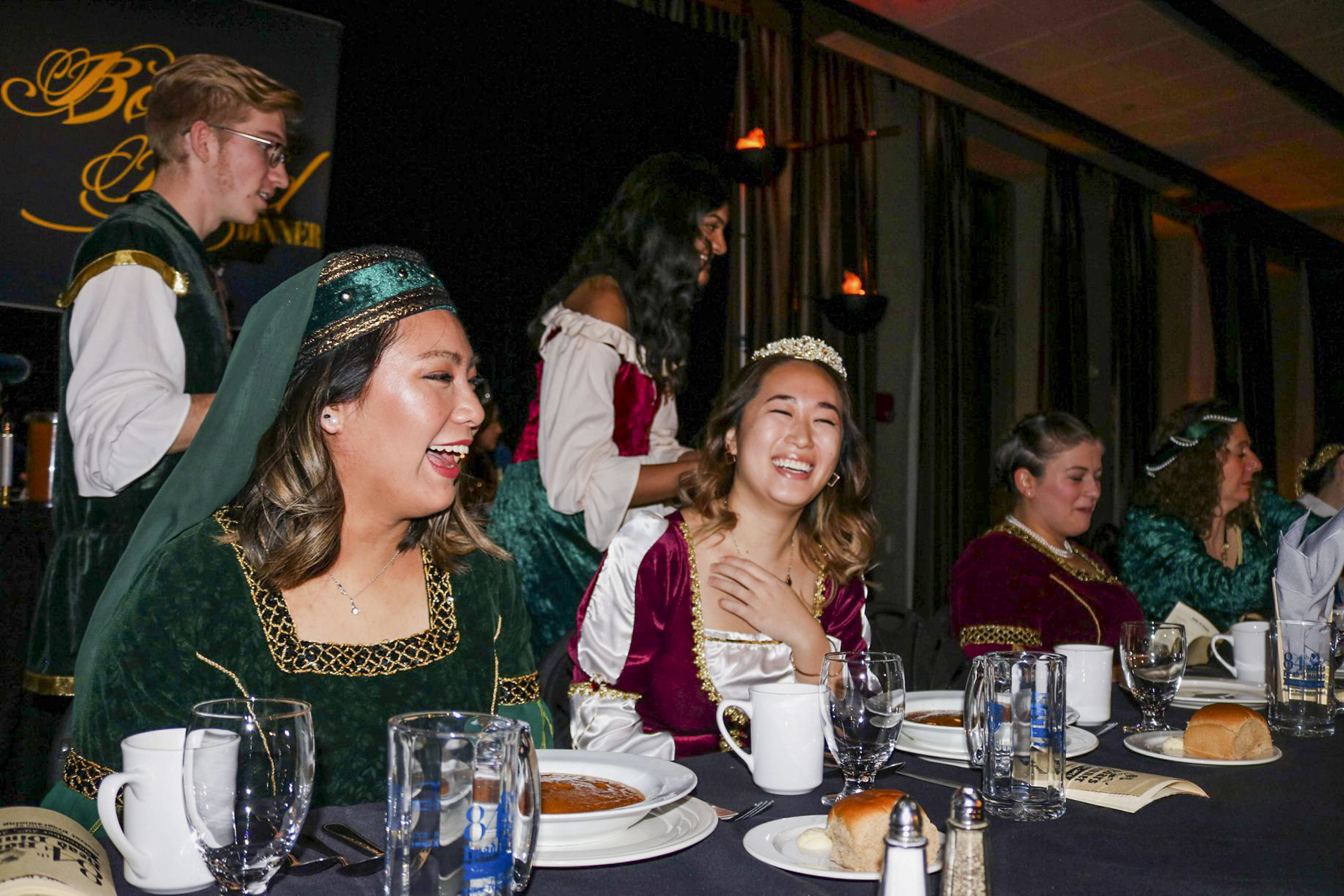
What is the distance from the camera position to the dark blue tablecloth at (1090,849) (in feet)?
3.14

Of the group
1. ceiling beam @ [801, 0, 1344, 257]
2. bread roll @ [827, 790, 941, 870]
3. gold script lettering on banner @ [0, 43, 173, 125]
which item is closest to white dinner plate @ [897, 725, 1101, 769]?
bread roll @ [827, 790, 941, 870]

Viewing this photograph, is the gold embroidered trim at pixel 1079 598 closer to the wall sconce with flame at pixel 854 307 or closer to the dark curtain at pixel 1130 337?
the wall sconce with flame at pixel 854 307

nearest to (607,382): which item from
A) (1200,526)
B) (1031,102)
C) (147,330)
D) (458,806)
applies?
(147,330)

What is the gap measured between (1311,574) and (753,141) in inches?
127

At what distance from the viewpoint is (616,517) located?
8.65 ft

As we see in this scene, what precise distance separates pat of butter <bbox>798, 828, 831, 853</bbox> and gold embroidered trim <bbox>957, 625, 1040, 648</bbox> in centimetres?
189

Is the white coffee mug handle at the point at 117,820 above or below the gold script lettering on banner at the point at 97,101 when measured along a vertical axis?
below

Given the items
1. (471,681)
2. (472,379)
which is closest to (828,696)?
(471,681)

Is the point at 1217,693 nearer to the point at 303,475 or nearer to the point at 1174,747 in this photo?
the point at 1174,747

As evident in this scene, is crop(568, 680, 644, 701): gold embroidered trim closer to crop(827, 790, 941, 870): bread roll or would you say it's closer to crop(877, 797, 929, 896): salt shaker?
crop(827, 790, 941, 870): bread roll

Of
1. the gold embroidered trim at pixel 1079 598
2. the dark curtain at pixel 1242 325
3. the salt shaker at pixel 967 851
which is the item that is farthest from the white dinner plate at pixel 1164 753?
the dark curtain at pixel 1242 325

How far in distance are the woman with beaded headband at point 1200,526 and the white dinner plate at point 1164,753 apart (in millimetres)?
2214

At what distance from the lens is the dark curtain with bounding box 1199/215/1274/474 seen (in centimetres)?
988

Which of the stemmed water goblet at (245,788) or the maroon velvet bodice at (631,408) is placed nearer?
the stemmed water goblet at (245,788)
